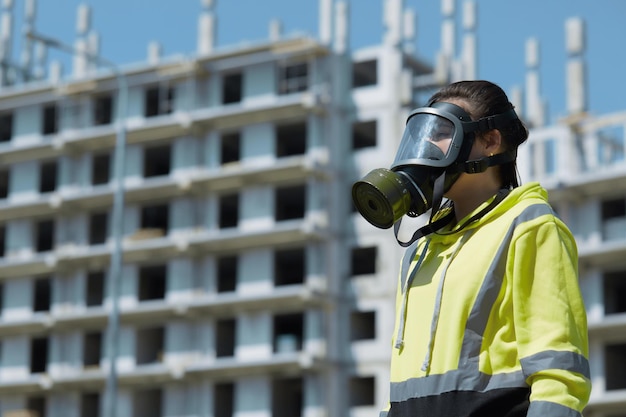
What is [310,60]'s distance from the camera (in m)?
60.8

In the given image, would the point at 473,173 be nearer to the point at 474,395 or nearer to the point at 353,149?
the point at 474,395

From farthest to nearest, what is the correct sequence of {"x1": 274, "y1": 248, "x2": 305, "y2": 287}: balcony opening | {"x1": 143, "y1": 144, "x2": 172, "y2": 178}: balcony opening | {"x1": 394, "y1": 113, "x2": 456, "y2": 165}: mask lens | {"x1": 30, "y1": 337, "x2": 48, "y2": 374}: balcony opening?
{"x1": 30, "y1": 337, "x2": 48, "y2": 374}: balcony opening, {"x1": 143, "y1": 144, "x2": 172, "y2": 178}: balcony opening, {"x1": 274, "y1": 248, "x2": 305, "y2": 287}: balcony opening, {"x1": 394, "y1": 113, "x2": 456, "y2": 165}: mask lens

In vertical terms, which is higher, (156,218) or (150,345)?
(156,218)

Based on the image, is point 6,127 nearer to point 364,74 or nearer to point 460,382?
point 364,74

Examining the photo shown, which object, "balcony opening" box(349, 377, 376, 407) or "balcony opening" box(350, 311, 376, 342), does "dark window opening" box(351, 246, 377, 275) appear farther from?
"balcony opening" box(349, 377, 376, 407)

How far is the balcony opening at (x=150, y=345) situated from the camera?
6069cm

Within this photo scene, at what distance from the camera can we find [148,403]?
199 ft

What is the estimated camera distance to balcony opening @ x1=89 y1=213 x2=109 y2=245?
64625 mm

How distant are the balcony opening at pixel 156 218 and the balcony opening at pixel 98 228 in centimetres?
235

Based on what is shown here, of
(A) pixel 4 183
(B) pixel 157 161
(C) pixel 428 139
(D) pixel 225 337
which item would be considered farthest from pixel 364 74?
(C) pixel 428 139

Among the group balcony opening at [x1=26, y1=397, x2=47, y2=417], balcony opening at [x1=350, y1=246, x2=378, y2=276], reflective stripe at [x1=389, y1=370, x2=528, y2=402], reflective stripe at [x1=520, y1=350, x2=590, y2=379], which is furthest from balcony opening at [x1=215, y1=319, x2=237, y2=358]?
reflective stripe at [x1=520, y1=350, x2=590, y2=379]

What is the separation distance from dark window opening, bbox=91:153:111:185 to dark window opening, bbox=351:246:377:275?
13292 mm

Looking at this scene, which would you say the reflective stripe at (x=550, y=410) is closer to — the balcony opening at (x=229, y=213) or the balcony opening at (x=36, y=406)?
the balcony opening at (x=229, y=213)

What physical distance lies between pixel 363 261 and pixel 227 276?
6.53m
